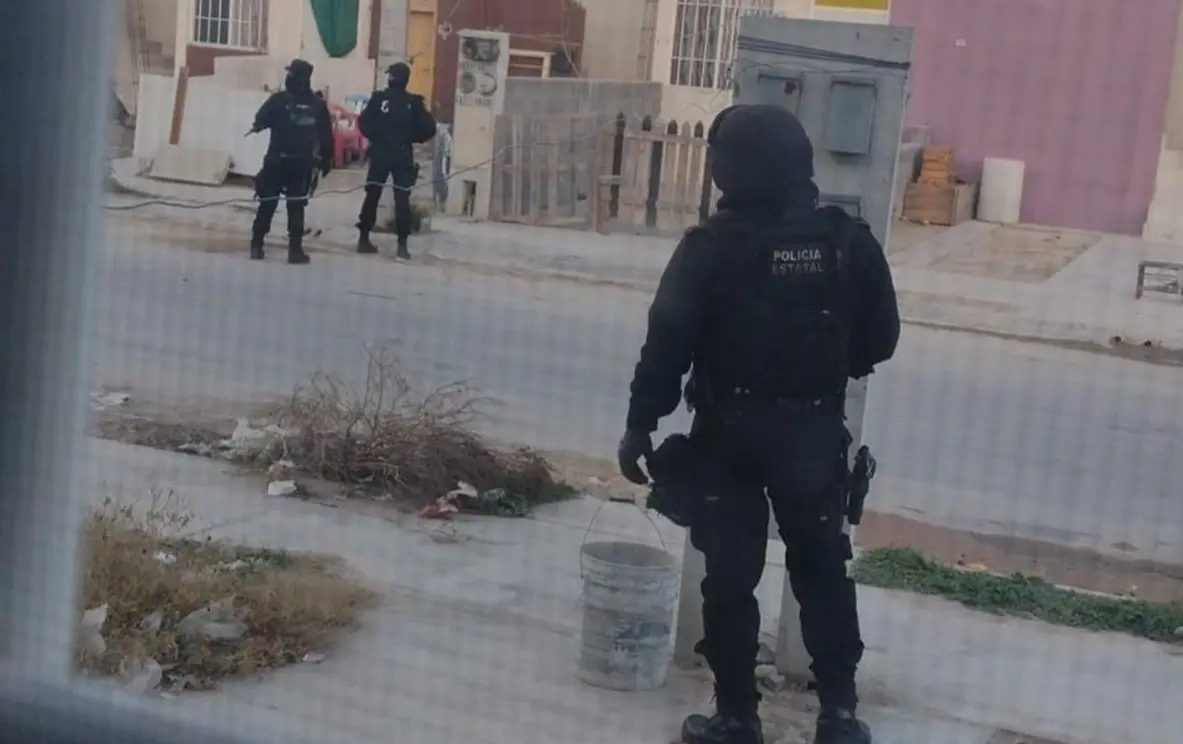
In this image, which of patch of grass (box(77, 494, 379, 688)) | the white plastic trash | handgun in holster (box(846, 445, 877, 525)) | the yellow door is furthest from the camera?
the yellow door

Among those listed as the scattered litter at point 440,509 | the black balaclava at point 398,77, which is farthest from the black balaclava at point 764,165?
the black balaclava at point 398,77

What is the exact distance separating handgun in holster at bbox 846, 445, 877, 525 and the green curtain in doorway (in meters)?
17.8

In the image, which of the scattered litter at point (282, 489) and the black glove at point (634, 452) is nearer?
the black glove at point (634, 452)

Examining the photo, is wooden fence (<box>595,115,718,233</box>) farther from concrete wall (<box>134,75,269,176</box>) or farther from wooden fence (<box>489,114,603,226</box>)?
concrete wall (<box>134,75,269,176</box>)

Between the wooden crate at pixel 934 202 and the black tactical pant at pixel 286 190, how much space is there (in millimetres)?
9027

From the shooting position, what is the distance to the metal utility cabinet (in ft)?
14.9

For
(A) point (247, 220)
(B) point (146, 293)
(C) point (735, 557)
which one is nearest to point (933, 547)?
(C) point (735, 557)

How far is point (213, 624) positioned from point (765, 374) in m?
1.67

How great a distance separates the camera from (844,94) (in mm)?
4539

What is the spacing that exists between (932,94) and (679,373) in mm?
17998

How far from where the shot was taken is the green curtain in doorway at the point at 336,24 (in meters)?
21.1

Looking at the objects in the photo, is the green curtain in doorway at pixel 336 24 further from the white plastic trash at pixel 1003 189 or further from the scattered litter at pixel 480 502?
the scattered litter at pixel 480 502

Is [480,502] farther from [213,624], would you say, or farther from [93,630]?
[93,630]

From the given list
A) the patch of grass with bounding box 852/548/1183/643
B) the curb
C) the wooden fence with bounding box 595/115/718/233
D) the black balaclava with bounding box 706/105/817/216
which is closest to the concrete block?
the curb
